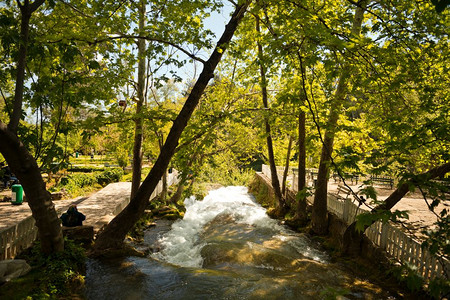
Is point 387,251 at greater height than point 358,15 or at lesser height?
lesser

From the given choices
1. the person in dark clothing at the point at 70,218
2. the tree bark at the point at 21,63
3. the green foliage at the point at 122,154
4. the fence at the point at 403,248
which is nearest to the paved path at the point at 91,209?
the person in dark clothing at the point at 70,218

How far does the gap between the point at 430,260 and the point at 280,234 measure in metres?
5.67

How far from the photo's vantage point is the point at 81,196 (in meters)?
16.7

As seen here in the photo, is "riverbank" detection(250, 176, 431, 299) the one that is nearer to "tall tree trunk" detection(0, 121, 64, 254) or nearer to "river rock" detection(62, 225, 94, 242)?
"tall tree trunk" detection(0, 121, 64, 254)

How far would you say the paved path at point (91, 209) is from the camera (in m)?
10.3

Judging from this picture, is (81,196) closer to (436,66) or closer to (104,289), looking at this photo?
(104,289)

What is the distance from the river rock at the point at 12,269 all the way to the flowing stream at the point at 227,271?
1.25 m

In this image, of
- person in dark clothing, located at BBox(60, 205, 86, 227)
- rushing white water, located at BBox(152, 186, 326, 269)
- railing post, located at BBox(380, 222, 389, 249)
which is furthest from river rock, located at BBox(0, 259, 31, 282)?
railing post, located at BBox(380, 222, 389, 249)

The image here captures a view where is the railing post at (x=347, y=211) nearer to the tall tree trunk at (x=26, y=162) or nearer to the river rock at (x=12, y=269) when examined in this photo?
the tall tree trunk at (x=26, y=162)

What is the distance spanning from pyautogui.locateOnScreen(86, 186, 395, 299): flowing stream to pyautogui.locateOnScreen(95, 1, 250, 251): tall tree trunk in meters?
0.68

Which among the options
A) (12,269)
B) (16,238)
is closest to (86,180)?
(16,238)

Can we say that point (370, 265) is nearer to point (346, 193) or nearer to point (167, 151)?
point (346, 193)

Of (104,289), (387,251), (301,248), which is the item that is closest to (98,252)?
(104,289)

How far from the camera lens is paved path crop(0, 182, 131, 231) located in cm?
1026
